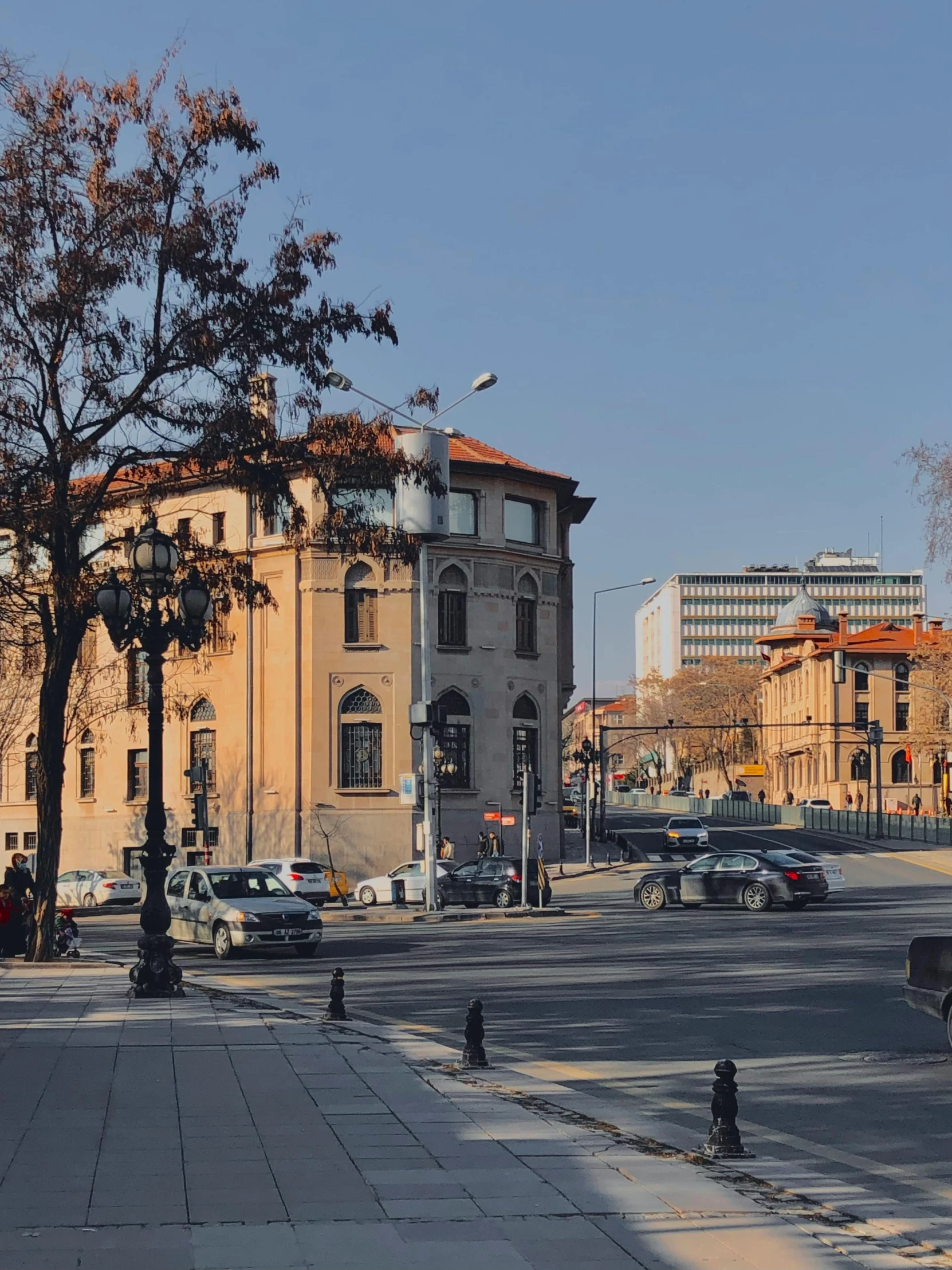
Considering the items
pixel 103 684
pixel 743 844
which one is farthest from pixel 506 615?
pixel 743 844

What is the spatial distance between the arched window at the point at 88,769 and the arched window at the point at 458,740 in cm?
1418

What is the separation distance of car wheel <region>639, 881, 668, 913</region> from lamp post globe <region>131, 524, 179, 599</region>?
20.2m

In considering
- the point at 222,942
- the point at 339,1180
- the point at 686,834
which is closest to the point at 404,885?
the point at 222,942

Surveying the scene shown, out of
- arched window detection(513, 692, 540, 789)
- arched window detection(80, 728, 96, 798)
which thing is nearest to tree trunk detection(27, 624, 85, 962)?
arched window detection(513, 692, 540, 789)

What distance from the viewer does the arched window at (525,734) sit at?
5697 centimetres

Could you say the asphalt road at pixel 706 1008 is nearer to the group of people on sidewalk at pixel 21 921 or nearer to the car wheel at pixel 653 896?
the car wheel at pixel 653 896

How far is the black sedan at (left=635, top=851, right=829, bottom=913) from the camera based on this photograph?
3519cm

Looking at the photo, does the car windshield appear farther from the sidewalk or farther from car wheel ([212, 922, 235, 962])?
the sidewalk

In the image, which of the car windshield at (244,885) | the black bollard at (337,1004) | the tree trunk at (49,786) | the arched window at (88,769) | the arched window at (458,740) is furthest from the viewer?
the arched window at (88,769)

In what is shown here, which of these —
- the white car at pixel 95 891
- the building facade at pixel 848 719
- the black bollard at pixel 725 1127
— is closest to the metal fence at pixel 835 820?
the building facade at pixel 848 719

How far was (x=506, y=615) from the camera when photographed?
5662 cm

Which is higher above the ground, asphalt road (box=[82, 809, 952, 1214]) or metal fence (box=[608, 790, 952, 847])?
asphalt road (box=[82, 809, 952, 1214])

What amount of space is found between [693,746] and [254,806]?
90353 mm

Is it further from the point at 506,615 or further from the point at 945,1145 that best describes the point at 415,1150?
the point at 506,615
